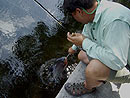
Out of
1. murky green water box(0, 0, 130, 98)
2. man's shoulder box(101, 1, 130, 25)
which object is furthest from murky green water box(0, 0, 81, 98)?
man's shoulder box(101, 1, 130, 25)

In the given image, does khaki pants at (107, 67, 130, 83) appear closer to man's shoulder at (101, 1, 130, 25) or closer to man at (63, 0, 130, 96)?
man at (63, 0, 130, 96)

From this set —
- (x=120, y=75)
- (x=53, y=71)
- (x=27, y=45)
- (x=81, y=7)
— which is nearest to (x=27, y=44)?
(x=27, y=45)

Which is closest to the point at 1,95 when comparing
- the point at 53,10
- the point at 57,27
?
the point at 57,27

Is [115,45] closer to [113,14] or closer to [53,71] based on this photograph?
[113,14]

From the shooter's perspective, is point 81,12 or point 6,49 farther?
point 6,49

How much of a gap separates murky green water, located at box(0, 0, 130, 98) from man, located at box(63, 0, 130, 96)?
103cm

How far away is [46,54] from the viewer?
3.16m

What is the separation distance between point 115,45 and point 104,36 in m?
0.18

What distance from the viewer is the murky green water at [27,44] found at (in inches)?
106

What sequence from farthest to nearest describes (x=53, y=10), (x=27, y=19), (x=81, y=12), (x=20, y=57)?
(x=53, y=10)
(x=27, y=19)
(x=20, y=57)
(x=81, y=12)

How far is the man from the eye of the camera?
5.87 feet

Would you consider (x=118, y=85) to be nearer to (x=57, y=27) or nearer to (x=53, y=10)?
(x=57, y=27)

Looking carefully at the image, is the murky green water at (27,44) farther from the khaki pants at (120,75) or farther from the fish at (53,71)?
the khaki pants at (120,75)

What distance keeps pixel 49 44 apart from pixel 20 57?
2.02ft
